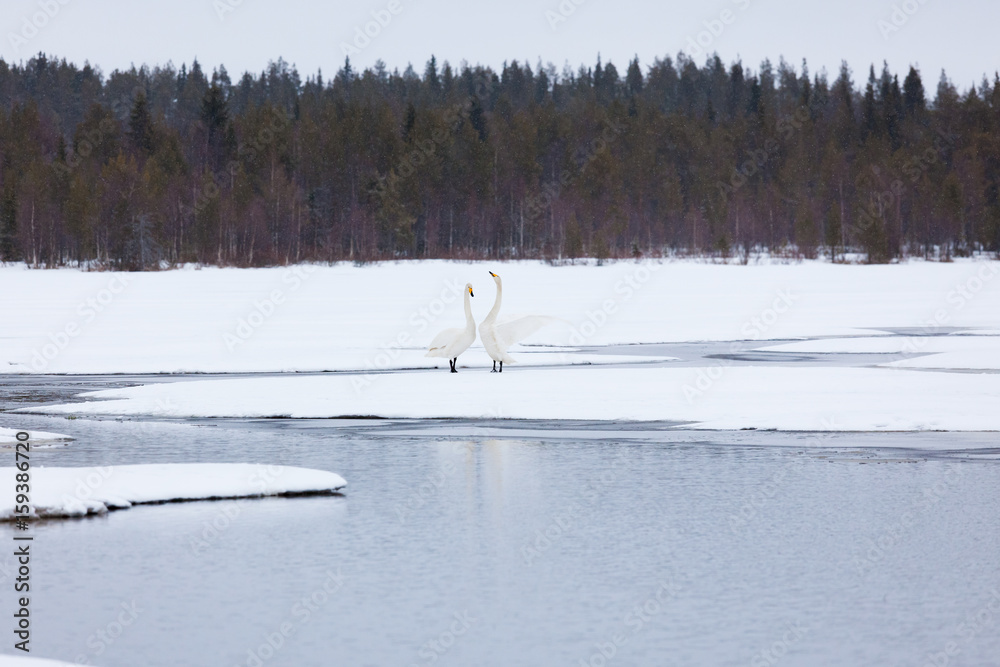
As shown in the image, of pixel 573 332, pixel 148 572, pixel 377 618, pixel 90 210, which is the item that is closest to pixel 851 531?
pixel 377 618

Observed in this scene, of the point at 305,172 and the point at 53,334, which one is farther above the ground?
the point at 305,172

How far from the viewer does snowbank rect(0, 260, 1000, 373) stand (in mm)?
20703

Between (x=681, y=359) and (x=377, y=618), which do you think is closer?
(x=377, y=618)

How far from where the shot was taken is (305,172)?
6906 centimetres

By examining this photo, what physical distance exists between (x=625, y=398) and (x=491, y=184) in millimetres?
56416

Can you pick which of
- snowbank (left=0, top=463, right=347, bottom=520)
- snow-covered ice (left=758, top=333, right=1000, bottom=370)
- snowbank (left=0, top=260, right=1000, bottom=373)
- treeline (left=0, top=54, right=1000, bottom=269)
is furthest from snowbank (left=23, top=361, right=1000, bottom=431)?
treeline (left=0, top=54, right=1000, bottom=269)

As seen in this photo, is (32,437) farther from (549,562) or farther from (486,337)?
(486,337)

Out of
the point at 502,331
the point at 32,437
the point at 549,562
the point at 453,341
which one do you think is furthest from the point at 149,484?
the point at 502,331

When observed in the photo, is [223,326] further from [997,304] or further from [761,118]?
[761,118]

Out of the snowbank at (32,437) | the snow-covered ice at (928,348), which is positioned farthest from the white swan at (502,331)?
the snowbank at (32,437)

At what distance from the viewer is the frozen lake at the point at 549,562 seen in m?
5.50

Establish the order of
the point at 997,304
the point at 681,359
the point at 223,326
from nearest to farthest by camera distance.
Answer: the point at 681,359 < the point at 223,326 < the point at 997,304

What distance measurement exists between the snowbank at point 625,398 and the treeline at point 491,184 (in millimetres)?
41586

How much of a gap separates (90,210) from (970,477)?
56.0m
